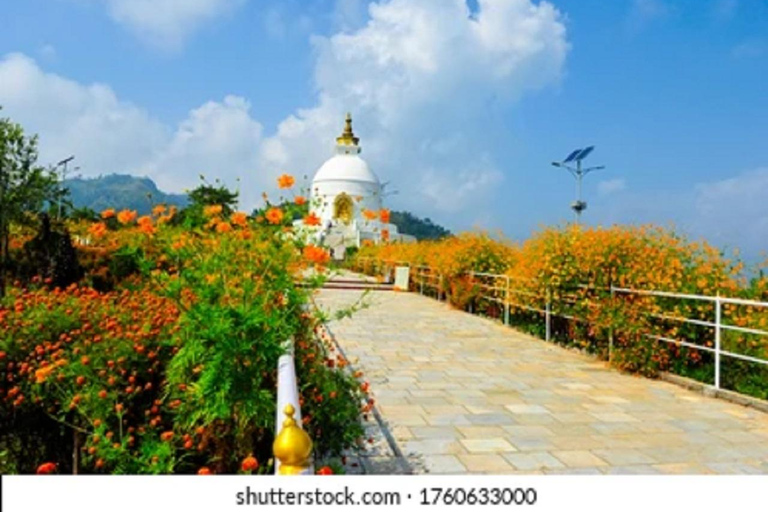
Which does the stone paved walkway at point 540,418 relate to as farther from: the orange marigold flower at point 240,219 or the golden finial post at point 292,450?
the golden finial post at point 292,450

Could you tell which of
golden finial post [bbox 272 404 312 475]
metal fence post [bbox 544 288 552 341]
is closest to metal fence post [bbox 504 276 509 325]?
metal fence post [bbox 544 288 552 341]

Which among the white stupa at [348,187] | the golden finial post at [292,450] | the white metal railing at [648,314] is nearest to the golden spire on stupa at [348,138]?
the white stupa at [348,187]

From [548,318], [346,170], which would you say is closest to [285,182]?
[548,318]

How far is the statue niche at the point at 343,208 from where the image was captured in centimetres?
4685

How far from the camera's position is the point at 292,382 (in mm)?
2504

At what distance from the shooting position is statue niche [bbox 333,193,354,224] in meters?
46.9

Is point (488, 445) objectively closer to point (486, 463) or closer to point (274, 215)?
point (486, 463)

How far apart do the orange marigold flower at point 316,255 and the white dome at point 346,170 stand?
149ft

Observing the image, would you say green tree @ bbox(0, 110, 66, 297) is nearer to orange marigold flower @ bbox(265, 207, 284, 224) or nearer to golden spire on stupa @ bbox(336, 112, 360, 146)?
orange marigold flower @ bbox(265, 207, 284, 224)

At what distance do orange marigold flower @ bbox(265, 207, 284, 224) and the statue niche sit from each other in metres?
42.6

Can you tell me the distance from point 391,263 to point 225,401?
19576 millimetres

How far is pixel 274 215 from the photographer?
392 centimetres
